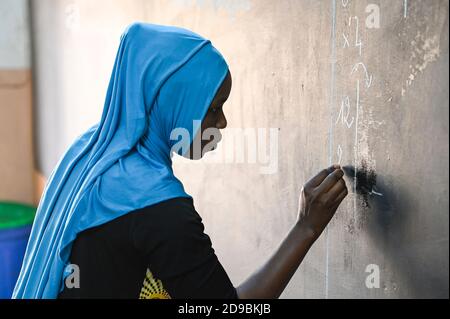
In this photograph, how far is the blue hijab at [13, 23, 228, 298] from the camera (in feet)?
4.29

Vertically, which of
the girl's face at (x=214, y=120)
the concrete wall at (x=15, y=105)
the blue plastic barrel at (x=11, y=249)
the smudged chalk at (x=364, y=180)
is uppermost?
the girl's face at (x=214, y=120)

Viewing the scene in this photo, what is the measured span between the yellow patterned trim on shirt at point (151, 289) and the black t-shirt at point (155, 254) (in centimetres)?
5

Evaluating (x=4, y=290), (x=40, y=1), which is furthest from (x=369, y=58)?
(x=40, y=1)

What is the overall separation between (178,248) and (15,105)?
3.79 m

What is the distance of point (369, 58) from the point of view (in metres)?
1.45

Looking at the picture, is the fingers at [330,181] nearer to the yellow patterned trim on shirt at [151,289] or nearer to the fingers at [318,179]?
the fingers at [318,179]

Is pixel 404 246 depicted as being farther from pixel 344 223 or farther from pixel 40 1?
pixel 40 1

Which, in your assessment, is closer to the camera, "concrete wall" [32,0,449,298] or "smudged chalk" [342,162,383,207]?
"concrete wall" [32,0,449,298]

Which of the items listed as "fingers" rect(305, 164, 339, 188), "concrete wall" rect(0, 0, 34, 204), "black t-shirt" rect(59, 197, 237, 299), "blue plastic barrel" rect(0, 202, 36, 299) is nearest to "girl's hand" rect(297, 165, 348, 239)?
"fingers" rect(305, 164, 339, 188)

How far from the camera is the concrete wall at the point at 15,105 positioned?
4625 millimetres

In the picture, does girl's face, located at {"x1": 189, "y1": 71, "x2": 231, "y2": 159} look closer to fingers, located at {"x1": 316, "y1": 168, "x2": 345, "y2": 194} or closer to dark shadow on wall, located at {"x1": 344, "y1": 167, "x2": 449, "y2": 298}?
fingers, located at {"x1": 316, "y1": 168, "x2": 345, "y2": 194}

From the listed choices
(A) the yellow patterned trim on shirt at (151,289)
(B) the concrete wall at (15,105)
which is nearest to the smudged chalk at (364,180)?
(A) the yellow patterned trim on shirt at (151,289)

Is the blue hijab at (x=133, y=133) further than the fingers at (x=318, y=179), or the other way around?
the fingers at (x=318, y=179)
